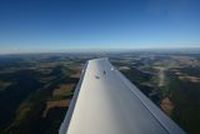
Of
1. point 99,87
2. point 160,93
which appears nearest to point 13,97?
point 160,93

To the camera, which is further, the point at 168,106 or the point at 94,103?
the point at 168,106

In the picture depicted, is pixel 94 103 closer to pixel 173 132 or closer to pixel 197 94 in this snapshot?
pixel 173 132

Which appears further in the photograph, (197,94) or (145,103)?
(197,94)

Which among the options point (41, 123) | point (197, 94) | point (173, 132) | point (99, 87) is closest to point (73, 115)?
point (173, 132)

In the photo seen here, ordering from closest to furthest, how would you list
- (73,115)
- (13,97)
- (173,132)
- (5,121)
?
(173,132), (73,115), (5,121), (13,97)

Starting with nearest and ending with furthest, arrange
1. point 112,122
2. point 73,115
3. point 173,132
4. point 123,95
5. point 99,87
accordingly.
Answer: point 173,132
point 112,122
point 73,115
point 123,95
point 99,87

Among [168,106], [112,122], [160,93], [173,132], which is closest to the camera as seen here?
[173,132]

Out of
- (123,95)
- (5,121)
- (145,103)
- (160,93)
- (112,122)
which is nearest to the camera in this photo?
(112,122)

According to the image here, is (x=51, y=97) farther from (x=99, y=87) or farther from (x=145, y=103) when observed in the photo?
(x=145, y=103)

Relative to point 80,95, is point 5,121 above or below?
below
